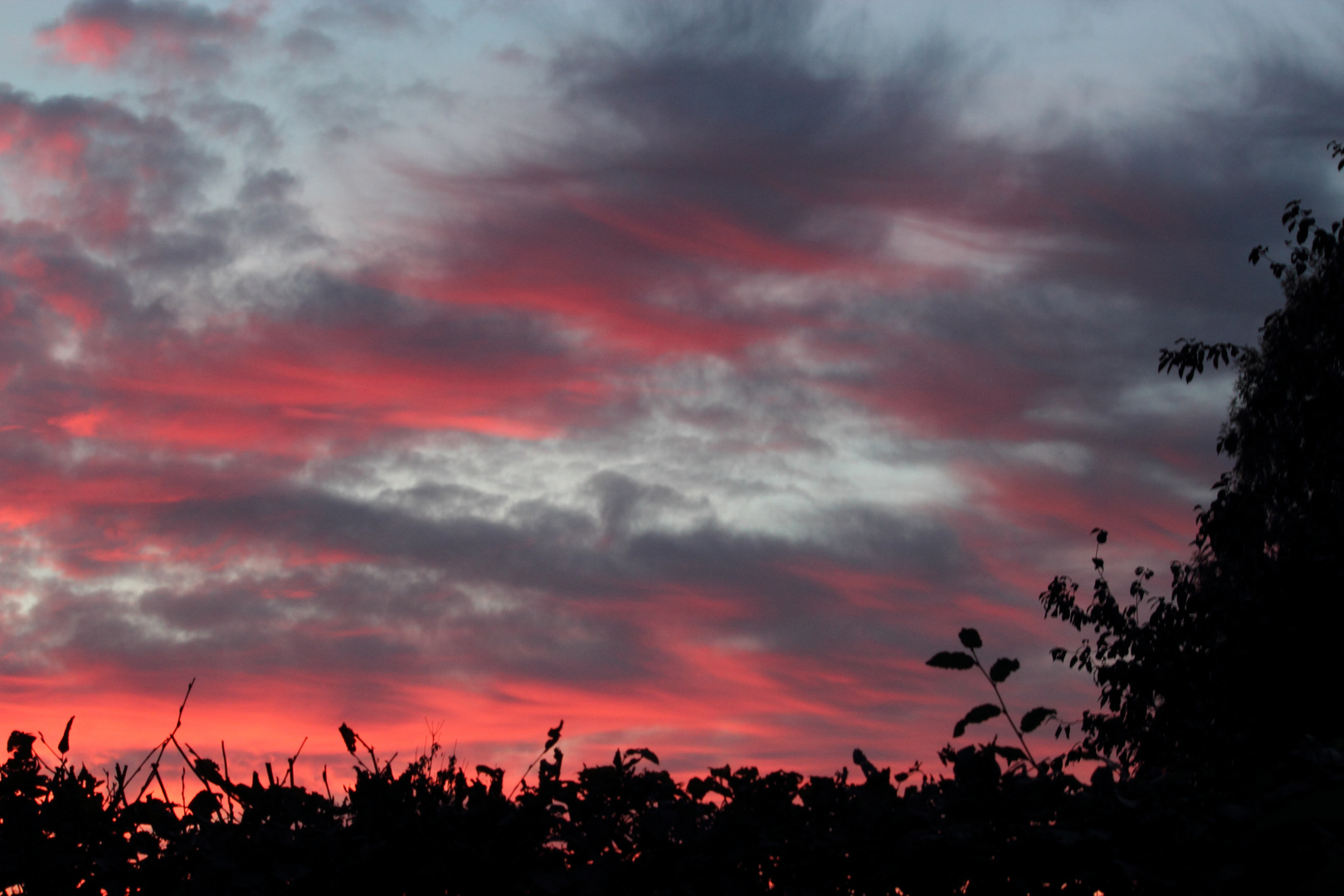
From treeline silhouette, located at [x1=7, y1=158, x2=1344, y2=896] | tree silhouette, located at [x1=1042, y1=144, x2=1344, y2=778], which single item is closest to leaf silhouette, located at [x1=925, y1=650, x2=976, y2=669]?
treeline silhouette, located at [x1=7, y1=158, x2=1344, y2=896]

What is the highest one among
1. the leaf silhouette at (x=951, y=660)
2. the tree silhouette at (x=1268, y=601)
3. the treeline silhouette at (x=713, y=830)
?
the tree silhouette at (x=1268, y=601)

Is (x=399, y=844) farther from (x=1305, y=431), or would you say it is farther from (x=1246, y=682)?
(x=1305, y=431)

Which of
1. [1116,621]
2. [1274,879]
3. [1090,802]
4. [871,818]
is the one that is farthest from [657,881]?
[1116,621]

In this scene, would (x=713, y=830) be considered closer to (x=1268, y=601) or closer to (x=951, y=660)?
(x=951, y=660)

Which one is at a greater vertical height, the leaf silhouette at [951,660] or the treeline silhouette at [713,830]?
the leaf silhouette at [951,660]

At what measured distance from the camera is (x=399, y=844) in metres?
4.98

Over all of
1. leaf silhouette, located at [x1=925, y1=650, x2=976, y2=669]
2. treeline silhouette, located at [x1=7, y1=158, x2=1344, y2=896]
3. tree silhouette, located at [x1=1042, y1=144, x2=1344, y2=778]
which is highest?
tree silhouette, located at [x1=1042, y1=144, x2=1344, y2=778]

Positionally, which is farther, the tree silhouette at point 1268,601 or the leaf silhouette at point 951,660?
the tree silhouette at point 1268,601

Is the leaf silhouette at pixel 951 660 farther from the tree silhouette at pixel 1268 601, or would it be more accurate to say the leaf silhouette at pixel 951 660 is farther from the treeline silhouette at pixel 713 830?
the tree silhouette at pixel 1268 601

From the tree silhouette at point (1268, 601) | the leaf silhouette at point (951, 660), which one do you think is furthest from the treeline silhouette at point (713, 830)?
the tree silhouette at point (1268, 601)

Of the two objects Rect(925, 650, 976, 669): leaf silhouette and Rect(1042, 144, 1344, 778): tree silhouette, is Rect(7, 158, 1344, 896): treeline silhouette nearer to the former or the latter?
Rect(925, 650, 976, 669): leaf silhouette

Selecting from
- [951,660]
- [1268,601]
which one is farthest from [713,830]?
[1268,601]

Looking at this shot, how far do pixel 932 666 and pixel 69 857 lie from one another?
440cm

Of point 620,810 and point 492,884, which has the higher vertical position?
point 620,810
